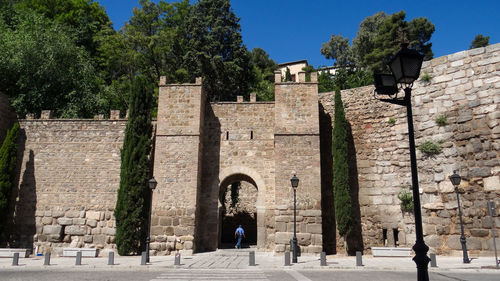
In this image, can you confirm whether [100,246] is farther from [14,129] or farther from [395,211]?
[395,211]

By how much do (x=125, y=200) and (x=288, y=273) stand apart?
8.17 m

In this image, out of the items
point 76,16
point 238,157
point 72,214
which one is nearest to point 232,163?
point 238,157

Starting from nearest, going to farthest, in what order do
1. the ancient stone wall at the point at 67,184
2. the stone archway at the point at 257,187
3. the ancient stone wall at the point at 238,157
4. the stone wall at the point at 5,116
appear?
1. the stone archway at the point at 257,187
2. the ancient stone wall at the point at 238,157
3. the ancient stone wall at the point at 67,184
4. the stone wall at the point at 5,116

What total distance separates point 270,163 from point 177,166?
4.21m

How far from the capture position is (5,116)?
17172 millimetres

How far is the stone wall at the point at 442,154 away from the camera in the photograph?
12.2 metres

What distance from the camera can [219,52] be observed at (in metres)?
27.5

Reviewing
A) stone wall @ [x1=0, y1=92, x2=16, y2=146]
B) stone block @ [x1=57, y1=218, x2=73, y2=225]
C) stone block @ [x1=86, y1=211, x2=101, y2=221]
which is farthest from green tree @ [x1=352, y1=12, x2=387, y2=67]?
stone wall @ [x1=0, y1=92, x2=16, y2=146]

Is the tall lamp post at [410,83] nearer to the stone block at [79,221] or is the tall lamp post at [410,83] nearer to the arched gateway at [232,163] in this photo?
the arched gateway at [232,163]

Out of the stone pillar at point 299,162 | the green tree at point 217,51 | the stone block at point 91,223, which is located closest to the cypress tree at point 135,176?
the stone block at point 91,223

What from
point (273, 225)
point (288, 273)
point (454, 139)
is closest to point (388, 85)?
point (288, 273)

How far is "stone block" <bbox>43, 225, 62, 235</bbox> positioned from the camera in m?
15.5

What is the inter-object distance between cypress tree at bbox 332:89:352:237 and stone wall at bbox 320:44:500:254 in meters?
0.97

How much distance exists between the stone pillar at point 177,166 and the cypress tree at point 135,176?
487mm
